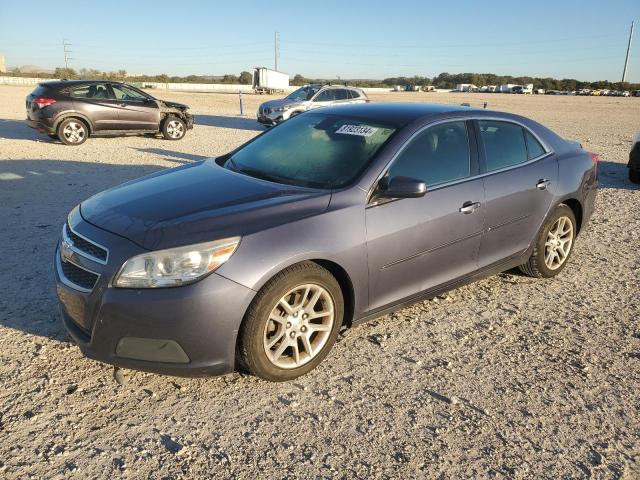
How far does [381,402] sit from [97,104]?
41.0ft

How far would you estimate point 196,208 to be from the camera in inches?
124

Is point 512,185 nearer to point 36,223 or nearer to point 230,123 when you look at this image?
point 36,223

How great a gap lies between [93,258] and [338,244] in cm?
140

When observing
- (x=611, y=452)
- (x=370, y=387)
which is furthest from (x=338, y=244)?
(x=611, y=452)

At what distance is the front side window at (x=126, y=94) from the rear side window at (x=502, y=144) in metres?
11.7

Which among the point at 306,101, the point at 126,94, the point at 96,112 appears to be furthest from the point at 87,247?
the point at 306,101

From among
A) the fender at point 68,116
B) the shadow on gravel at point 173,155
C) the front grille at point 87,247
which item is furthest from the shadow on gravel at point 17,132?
the front grille at point 87,247

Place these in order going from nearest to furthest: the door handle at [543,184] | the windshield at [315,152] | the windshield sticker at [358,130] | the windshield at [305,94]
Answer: the windshield at [315,152] < the windshield sticker at [358,130] < the door handle at [543,184] < the windshield at [305,94]

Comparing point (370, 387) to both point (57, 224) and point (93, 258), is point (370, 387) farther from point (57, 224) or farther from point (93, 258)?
point (57, 224)

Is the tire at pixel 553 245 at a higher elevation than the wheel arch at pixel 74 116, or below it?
below

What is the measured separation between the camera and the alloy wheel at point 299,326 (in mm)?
3066

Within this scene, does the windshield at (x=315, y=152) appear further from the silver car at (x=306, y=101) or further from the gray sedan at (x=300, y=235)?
the silver car at (x=306, y=101)

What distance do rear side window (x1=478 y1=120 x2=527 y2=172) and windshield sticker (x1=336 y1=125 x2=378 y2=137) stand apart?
3.26ft

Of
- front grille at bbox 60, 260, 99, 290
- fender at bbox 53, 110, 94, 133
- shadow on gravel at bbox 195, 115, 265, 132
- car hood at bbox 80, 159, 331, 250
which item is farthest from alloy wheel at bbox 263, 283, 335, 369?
shadow on gravel at bbox 195, 115, 265, 132
